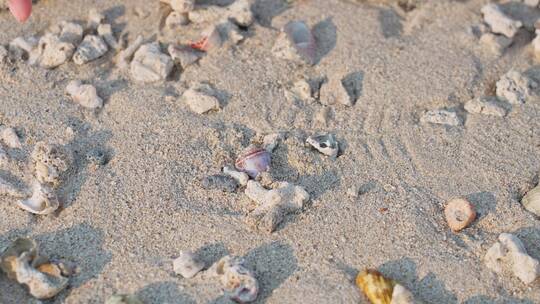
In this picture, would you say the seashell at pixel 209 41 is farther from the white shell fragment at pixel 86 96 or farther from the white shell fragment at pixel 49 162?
the white shell fragment at pixel 49 162

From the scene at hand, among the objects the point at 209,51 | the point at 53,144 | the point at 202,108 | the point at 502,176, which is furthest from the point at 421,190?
the point at 53,144

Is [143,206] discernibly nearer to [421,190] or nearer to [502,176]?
[421,190]

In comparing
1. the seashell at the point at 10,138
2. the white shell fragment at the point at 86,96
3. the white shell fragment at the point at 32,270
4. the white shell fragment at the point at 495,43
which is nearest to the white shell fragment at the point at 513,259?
the white shell fragment at the point at 495,43

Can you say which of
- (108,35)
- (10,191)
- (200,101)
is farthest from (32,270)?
(108,35)

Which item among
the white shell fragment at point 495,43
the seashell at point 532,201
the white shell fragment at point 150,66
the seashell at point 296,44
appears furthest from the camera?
the white shell fragment at point 495,43

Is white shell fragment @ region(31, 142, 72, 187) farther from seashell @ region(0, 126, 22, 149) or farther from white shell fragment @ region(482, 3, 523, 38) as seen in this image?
white shell fragment @ region(482, 3, 523, 38)

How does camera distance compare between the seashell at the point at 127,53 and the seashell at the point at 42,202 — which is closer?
the seashell at the point at 42,202

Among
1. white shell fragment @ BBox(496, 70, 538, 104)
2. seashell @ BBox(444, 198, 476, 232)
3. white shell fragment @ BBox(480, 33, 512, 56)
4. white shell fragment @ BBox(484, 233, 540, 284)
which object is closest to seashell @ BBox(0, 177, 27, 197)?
seashell @ BBox(444, 198, 476, 232)

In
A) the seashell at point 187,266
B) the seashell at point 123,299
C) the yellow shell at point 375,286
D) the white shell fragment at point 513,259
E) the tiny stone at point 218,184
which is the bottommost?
the white shell fragment at point 513,259
